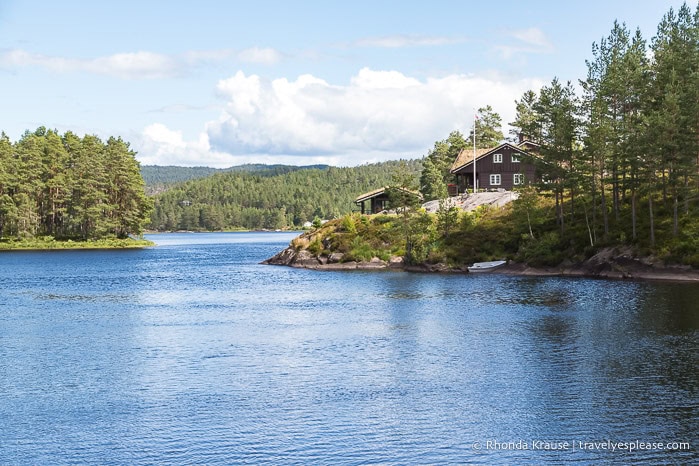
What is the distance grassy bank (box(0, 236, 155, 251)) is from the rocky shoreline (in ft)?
221

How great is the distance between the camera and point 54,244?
14725 centimetres

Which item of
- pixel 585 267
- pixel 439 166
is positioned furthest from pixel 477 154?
pixel 585 267

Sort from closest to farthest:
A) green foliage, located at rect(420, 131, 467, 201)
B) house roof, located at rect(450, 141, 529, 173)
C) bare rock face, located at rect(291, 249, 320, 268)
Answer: bare rock face, located at rect(291, 249, 320, 268)
house roof, located at rect(450, 141, 529, 173)
green foliage, located at rect(420, 131, 467, 201)

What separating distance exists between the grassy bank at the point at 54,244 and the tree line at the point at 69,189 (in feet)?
4.96

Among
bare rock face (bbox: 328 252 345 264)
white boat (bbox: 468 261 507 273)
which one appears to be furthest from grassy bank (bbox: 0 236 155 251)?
white boat (bbox: 468 261 507 273)

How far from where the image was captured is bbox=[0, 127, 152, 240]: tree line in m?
144

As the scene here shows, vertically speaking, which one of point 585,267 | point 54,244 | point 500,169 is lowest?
point 585,267

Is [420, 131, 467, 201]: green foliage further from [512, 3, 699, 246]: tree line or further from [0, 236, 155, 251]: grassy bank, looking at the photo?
[0, 236, 155, 251]: grassy bank

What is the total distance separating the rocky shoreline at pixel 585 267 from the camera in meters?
67.4

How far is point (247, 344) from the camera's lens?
132 feet

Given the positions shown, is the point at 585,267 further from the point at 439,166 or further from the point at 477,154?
the point at 439,166

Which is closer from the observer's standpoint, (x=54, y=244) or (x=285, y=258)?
(x=285, y=258)

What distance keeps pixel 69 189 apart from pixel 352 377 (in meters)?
129

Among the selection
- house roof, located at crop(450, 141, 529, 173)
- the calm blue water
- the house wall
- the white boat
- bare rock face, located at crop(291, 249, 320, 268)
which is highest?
house roof, located at crop(450, 141, 529, 173)
